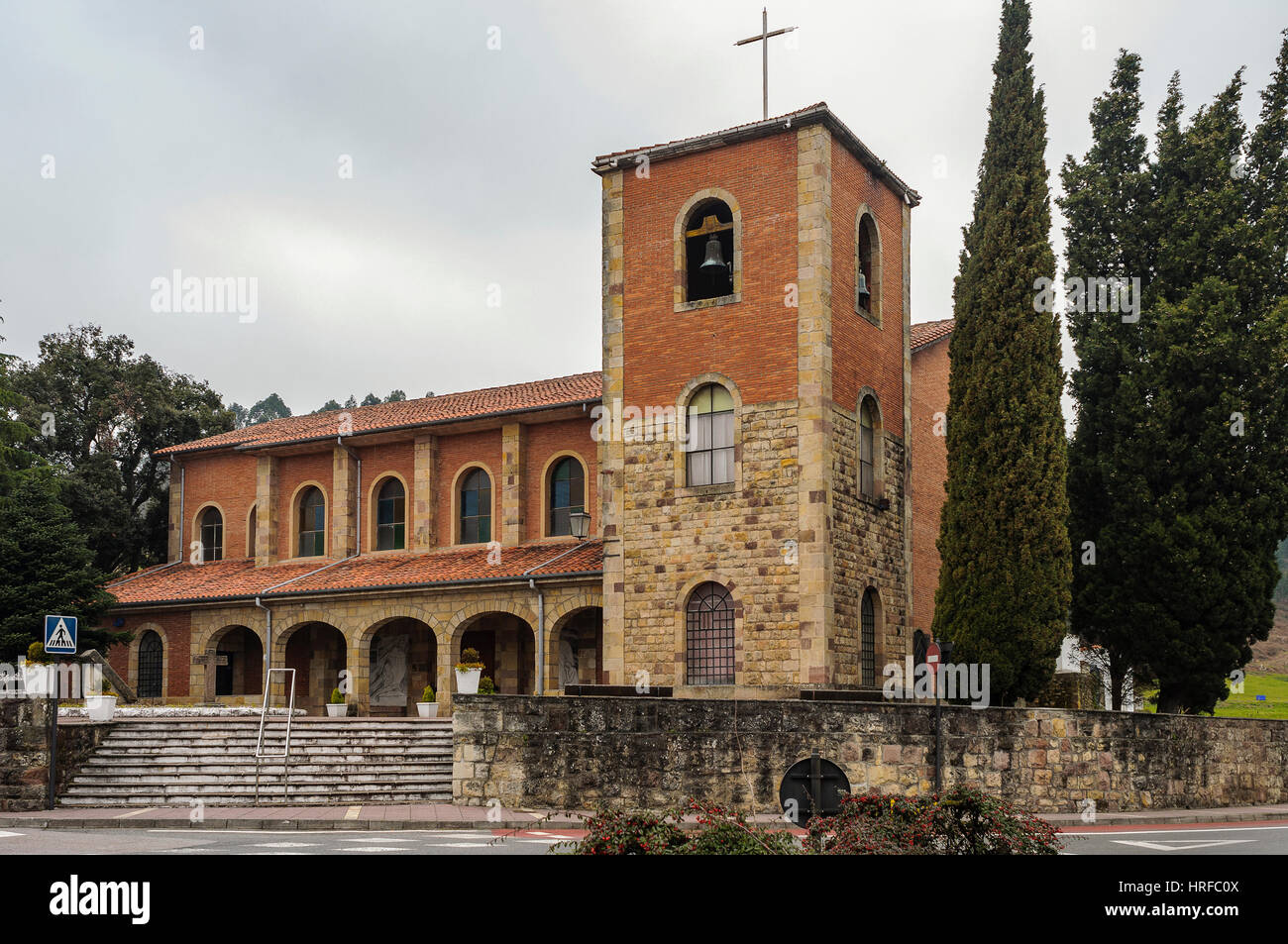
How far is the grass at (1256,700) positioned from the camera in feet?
164

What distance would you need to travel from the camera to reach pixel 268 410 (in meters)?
132

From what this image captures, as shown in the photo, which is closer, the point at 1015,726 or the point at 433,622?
the point at 1015,726

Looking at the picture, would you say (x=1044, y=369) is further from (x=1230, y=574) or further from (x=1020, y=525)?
(x=1230, y=574)

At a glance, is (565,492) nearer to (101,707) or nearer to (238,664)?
(238,664)

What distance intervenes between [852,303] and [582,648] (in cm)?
1067

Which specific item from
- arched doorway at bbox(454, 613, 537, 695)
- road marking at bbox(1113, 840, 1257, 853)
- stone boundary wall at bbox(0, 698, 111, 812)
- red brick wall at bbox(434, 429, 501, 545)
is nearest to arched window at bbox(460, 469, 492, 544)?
red brick wall at bbox(434, 429, 501, 545)

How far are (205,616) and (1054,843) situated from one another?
2833 centimetres

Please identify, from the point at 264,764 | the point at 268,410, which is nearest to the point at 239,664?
the point at 264,764

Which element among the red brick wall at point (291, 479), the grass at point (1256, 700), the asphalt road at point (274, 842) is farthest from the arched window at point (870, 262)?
the grass at point (1256, 700)

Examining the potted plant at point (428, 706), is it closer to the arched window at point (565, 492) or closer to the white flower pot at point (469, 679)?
the white flower pot at point (469, 679)

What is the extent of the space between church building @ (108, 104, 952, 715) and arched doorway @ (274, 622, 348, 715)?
43.0 inches

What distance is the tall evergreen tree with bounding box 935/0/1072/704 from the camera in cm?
2212

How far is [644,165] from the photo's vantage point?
974 inches
